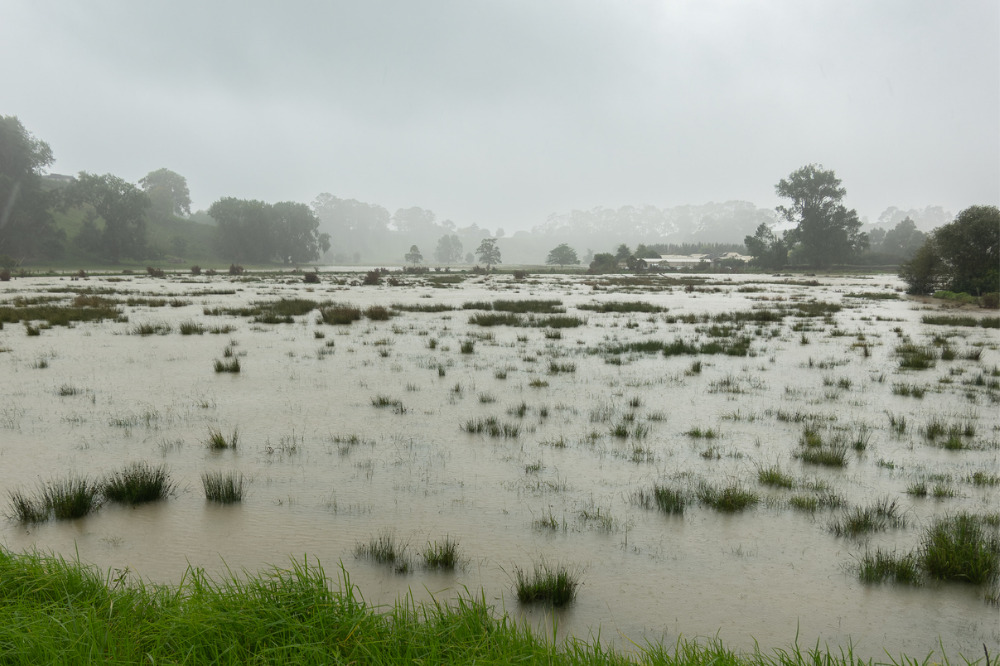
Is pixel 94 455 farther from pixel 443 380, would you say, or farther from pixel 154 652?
pixel 443 380

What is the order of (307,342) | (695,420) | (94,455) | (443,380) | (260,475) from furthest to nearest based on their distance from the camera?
(307,342) < (443,380) < (695,420) < (94,455) < (260,475)

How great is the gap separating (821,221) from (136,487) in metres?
115

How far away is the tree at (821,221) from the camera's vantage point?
317 ft

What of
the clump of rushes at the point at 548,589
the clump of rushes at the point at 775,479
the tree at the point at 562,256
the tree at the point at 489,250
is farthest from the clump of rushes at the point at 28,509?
the tree at the point at 562,256

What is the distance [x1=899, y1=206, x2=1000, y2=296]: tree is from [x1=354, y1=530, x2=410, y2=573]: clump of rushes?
38.5 metres

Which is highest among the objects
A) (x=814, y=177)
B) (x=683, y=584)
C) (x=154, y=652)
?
(x=814, y=177)

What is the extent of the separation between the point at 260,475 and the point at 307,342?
931cm

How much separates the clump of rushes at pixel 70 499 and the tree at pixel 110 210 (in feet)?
325

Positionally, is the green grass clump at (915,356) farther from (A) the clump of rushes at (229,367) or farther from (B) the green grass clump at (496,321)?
(A) the clump of rushes at (229,367)

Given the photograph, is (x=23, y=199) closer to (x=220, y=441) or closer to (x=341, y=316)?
(x=341, y=316)

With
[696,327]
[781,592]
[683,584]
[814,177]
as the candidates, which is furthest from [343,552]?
[814,177]

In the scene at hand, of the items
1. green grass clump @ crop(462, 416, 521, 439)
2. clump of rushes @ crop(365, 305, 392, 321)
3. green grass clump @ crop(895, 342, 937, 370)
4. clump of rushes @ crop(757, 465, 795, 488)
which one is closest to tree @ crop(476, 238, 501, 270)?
clump of rushes @ crop(365, 305, 392, 321)

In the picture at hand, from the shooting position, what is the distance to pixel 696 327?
18578mm

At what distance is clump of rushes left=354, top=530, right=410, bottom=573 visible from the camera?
3.89 m
